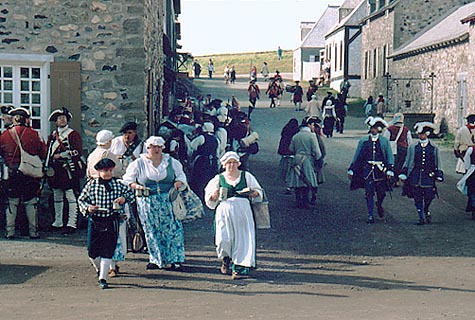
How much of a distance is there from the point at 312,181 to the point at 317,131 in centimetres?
208

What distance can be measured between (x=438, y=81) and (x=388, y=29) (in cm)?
1003

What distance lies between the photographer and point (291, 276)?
397 inches

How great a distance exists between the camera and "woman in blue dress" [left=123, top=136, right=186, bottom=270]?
33.1 ft

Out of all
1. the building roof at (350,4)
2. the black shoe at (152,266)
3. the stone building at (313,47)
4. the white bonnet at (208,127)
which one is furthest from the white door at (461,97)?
the stone building at (313,47)

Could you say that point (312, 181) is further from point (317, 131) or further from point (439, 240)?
point (439, 240)

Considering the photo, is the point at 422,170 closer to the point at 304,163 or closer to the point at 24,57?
the point at 304,163

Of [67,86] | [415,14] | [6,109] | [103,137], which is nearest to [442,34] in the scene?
[415,14]

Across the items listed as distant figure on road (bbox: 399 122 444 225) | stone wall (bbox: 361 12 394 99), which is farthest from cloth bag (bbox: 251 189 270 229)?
stone wall (bbox: 361 12 394 99)

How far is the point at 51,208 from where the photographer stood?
13523 millimetres

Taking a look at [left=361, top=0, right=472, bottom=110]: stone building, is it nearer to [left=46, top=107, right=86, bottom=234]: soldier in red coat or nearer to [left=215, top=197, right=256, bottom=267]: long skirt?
[left=46, top=107, right=86, bottom=234]: soldier in red coat

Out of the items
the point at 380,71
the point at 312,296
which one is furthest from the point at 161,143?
the point at 380,71

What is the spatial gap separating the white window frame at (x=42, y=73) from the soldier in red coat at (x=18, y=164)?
4.44 ft

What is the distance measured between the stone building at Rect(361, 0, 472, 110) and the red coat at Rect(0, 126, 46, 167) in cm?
2727

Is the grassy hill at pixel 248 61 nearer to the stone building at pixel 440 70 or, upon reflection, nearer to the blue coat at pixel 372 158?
the stone building at pixel 440 70
